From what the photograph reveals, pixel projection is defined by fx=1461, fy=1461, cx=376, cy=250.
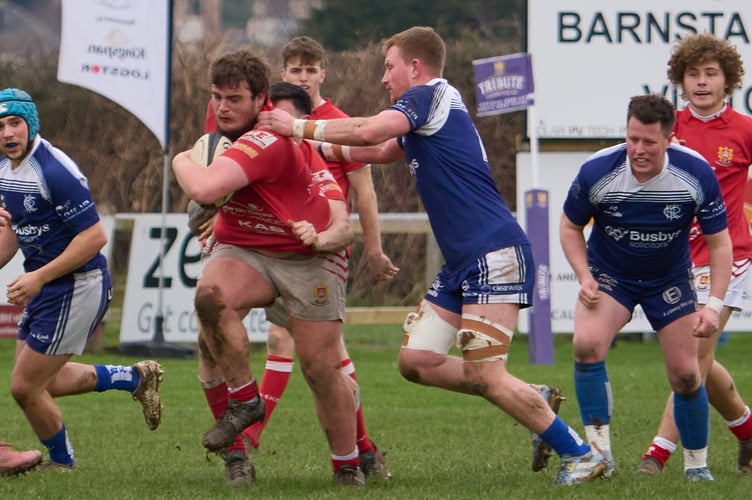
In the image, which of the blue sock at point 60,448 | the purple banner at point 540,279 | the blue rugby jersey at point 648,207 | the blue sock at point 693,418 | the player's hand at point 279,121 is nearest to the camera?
the player's hand at point 279,121

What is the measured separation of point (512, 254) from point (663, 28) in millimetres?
9145

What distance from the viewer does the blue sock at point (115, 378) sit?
8.04 metres

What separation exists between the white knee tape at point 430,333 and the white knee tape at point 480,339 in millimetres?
238

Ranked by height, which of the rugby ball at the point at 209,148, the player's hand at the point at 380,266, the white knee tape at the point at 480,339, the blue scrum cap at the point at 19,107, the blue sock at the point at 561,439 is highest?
the blue scrum cap at the point at 19,107

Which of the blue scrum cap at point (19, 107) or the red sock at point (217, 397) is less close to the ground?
the blue scrum cap at point (19, 107)

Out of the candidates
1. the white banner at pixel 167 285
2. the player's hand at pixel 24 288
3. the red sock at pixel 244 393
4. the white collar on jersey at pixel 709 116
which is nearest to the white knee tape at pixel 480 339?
the red sock at pixel 244 393

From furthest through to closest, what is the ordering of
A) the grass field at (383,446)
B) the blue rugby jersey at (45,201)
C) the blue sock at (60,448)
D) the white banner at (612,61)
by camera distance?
the white banner at (612,61), the blue sock at (60,448), the blue rugby jersey at (45,201), the grass field at (383,446)

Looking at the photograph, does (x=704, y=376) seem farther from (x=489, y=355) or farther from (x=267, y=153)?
(x=267, y=153)

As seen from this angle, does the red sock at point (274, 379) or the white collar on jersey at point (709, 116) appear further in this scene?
the red sock at point (274, 379)

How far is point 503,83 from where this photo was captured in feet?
46.3

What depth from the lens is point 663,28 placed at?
598 inches

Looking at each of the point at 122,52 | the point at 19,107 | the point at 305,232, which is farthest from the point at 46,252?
the point at 122,52

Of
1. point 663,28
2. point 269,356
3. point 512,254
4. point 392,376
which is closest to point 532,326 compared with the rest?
point 392,376

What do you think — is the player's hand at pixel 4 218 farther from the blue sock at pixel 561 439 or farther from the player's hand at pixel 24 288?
the blue sock at pixel 561 439
